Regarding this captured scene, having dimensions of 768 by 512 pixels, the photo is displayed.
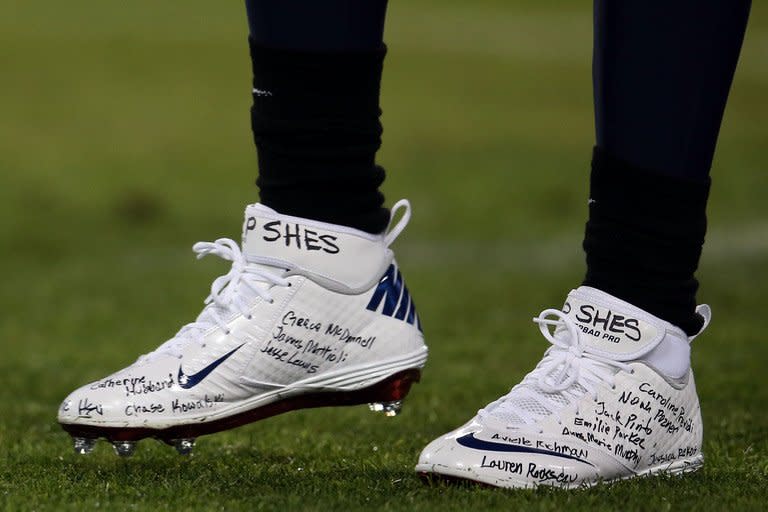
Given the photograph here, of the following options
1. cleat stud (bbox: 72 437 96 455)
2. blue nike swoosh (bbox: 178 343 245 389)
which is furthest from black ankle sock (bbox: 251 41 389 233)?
cleat stud (bbox: 72 437 96 455)

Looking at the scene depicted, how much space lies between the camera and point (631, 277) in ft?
6.86

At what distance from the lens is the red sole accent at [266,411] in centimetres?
219

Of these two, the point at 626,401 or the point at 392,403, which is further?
the point at 392,403

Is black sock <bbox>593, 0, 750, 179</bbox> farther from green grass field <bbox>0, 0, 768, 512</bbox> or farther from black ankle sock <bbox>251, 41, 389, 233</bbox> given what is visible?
green grass field <bbox>0, 0, 768, 512</bbox>

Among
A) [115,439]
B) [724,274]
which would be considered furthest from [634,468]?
A: [724,274]

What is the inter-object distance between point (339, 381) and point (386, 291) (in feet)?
0.62

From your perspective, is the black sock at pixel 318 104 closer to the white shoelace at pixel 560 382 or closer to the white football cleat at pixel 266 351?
the white football cleat at pixel 266 351

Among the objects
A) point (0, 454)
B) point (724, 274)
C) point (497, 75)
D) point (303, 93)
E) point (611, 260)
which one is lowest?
point (497, 75)

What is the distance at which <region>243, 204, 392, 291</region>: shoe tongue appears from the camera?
224 cm

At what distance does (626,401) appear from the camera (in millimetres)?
2104

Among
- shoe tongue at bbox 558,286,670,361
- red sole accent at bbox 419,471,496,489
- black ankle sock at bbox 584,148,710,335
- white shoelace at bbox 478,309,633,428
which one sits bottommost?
red sole accent at bbox 419,471,496,489

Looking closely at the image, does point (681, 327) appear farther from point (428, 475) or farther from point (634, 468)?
point (428, 475)

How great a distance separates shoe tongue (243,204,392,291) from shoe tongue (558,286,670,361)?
406 millimetres

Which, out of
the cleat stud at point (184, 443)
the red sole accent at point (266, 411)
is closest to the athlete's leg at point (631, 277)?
the red sole accent at point (266, 411)
